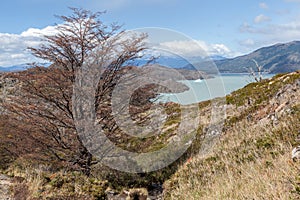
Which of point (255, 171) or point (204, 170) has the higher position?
point (255, 171)

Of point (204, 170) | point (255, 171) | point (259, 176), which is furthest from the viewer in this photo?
point (204, 170)

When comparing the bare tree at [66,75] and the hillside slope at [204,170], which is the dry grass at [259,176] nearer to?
the hillside slope at [204,170]

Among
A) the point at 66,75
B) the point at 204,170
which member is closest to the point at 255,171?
the point at 204,170

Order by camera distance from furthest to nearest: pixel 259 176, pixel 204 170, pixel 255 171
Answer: pixel 204 170, pixel 255 171, pixel 259 176

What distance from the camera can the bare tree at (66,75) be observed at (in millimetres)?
10211

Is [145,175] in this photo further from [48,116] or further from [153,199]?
[48,116]

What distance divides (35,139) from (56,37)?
3.88 metres

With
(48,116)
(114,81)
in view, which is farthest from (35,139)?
(114,81)

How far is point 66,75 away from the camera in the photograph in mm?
9977

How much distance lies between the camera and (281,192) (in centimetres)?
332

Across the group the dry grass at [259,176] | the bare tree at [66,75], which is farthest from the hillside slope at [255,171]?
the bare tree at [66,75]

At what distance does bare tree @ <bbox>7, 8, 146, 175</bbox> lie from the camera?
10.2m

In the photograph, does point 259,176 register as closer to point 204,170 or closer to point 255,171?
point 255,171

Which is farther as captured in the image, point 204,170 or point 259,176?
point 204,170
